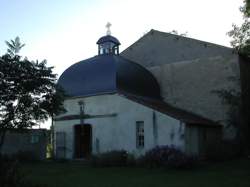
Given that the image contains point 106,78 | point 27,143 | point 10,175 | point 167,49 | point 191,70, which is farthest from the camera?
point 167,49

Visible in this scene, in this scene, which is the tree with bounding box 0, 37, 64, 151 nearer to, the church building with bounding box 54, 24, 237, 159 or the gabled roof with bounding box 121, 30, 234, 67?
the church building with bounding box 54, 24, 237, 159

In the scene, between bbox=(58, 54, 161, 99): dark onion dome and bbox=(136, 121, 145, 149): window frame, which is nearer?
bbox=(136, 121, 145, 149): window frame

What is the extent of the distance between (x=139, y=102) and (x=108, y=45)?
925 cm

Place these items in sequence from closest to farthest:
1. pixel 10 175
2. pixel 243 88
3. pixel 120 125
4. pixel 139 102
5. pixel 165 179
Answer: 1. pixel 10 175
2. pixel 165 179
3. pixel 139 102
4. pixel 120 125
5. pixel 243 88

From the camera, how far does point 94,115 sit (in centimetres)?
2530

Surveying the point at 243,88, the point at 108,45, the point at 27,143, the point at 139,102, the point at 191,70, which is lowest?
the point at 27,143

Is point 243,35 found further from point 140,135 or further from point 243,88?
point 140,135

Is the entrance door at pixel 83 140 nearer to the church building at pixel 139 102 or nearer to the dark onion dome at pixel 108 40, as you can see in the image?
the church building at pixel 139 102

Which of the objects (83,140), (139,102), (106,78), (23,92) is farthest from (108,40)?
(23,92)

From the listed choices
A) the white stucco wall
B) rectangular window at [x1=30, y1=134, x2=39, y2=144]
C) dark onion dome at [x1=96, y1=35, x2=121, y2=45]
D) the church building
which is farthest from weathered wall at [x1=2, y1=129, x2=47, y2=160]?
dark onion dome at [x1=96, y1=35, x2=121, y2=45]

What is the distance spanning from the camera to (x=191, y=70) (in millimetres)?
28859

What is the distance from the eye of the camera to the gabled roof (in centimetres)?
2866

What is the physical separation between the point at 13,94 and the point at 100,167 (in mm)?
9591

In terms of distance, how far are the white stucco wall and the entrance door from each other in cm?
54
